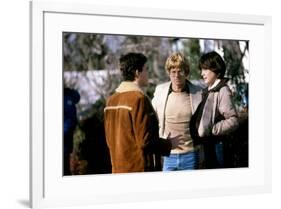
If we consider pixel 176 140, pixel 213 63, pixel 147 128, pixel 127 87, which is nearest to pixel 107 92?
pixel 127 87

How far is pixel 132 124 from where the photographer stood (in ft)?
6.66

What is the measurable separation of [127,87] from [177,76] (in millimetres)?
190

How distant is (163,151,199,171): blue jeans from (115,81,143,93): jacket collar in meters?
0.27

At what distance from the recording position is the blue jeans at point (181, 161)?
2.08 m

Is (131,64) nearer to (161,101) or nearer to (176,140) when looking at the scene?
(161,101)

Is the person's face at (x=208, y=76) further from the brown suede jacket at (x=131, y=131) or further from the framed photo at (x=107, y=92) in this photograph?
the brown suede jacket at (x=131, y=131)

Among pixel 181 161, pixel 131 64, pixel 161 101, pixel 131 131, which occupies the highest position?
pixel 131 64

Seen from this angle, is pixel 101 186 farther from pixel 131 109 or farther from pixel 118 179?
pixel 131 109

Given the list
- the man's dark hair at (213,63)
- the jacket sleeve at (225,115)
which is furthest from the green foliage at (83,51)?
the jacket sleeve at (225,115)

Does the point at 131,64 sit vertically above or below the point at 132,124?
above

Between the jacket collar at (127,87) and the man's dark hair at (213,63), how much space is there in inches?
10.1

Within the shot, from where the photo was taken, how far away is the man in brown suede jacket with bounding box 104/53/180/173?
2.01m

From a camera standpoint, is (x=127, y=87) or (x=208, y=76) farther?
(x=208, y=76)

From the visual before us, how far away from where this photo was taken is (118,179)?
2016 millimetres
